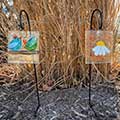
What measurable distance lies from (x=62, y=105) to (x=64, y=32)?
0.55 metres

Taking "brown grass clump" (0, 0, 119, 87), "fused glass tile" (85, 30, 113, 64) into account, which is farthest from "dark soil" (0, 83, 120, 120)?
"fused glass tile" (85, 30, 113, 64)

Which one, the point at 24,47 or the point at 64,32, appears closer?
the point at 24,47

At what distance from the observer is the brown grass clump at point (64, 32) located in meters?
2.18

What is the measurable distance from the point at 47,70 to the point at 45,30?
1.10 feet

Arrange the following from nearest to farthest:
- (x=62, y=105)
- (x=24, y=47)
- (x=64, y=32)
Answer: (x=24, y=47), (x=62, y=105), (x=64, y=32)

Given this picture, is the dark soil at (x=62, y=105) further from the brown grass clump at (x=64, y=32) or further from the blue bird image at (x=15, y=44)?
the blue bird image at (x=15, y=44)

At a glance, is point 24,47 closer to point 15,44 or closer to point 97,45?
point 15,44

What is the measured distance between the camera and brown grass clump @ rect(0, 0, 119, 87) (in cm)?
218

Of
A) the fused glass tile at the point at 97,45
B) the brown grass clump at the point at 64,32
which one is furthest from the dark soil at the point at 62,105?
the fused glass tile at the point at 97,45

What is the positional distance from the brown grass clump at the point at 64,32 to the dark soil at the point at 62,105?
0.50 ft

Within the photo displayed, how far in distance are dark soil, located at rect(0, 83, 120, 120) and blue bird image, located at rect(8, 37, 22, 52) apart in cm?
46

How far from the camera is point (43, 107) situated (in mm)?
2072

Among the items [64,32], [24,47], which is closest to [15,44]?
[24,47]

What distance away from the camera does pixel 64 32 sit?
221cm
